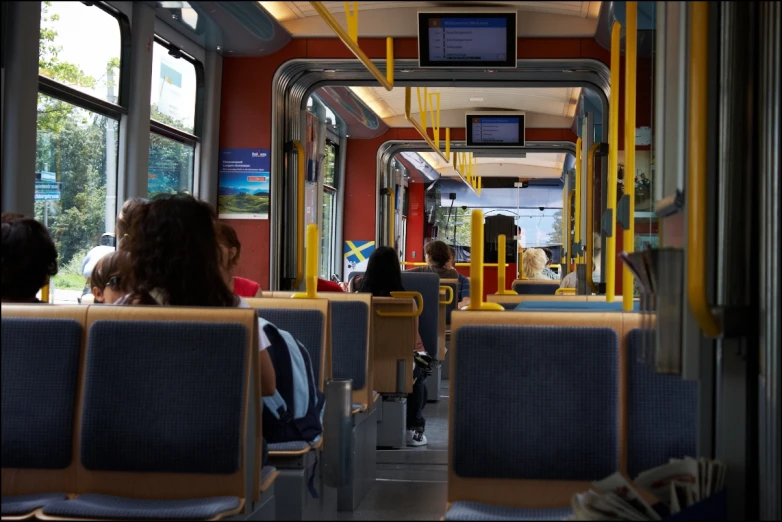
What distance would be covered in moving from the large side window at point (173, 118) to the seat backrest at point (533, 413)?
4202 mm

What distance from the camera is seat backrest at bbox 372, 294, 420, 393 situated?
6223 mm

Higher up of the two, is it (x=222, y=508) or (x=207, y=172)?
(x=207, y=172)

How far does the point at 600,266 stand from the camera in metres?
6.42

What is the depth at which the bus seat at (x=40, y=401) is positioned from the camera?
2658mm

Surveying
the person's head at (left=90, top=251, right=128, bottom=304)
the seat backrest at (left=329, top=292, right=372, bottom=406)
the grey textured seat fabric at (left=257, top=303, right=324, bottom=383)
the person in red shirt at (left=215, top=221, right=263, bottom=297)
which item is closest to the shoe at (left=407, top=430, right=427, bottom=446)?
the seat backrest at (left=329, top=292, right=372, bottom=406)

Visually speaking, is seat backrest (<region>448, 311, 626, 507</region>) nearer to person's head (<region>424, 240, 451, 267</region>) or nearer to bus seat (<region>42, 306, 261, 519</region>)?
bus seat (<region>42, 306, 261, 519</region>)

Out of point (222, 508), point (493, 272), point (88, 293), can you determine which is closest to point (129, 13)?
point (88, 293)

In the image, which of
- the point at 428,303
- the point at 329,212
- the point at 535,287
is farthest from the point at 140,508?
the point at 329,212

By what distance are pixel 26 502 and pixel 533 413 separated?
143 cm

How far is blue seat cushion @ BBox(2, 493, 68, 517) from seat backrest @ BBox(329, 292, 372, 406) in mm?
2401

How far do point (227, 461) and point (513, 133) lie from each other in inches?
379

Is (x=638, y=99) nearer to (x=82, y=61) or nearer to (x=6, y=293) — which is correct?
(x=6, y=293)

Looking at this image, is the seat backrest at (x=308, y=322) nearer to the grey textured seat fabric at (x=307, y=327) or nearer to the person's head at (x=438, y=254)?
the grey textured seat fabric at (x=307, y=327)

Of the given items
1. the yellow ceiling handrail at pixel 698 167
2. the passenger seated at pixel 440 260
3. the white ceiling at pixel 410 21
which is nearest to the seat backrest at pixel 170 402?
the yellow ceiling handrail at pixel 698 167
